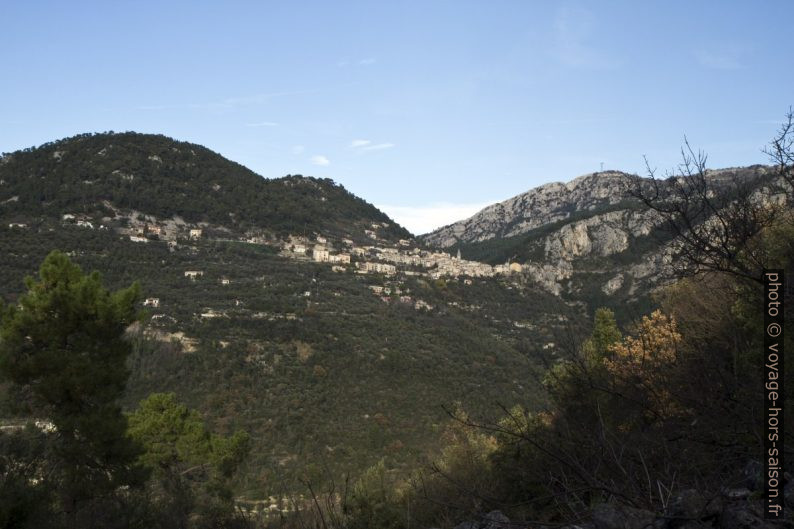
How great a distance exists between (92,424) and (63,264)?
363 cm

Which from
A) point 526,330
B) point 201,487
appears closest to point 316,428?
point 201,487

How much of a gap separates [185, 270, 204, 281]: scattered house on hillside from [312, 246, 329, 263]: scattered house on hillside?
644 inches

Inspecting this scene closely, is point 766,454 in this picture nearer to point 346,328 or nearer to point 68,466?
point 68,466

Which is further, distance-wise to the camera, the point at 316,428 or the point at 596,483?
the point at 316,428

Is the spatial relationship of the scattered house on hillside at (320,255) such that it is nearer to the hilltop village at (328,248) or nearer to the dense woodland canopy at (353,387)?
the hilltop village at (328,248)

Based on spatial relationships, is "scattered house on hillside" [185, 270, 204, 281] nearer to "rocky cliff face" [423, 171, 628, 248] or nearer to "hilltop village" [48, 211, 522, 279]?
"hilltop village" [48, 211, 522, 279]

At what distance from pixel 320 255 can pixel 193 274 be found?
61.6 ft

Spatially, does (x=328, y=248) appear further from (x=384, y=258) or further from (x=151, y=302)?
(x=151, y=302)

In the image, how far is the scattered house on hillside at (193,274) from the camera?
139 feet

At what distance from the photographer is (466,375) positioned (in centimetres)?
3328

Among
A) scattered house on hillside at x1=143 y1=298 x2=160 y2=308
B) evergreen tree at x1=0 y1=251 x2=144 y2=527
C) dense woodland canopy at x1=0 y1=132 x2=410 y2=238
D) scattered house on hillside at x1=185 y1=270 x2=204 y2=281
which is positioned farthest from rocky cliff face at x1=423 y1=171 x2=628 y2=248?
evergreen tree at x1=0 y1=251 x2=144 y2=527

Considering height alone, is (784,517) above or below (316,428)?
above

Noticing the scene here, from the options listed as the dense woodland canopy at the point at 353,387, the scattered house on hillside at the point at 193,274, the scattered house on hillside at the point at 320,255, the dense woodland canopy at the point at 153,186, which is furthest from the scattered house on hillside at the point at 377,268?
the scattered house on hillside at the point at 193,274

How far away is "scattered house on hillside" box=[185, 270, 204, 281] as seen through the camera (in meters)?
42.3
